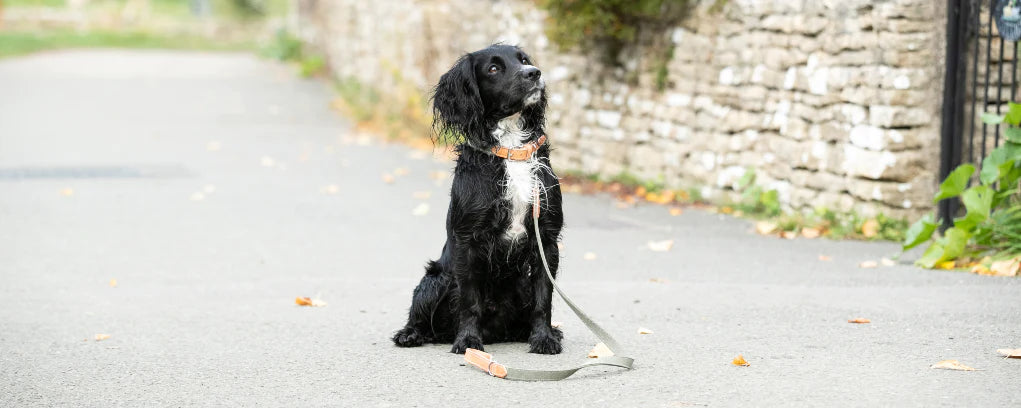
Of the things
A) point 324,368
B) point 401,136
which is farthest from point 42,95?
point 324,368

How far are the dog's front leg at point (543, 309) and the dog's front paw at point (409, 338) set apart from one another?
517 mm

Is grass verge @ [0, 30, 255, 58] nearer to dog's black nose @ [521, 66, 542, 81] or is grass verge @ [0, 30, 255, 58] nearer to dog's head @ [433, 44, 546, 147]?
dog's head @ [433, 44, 546, 147]

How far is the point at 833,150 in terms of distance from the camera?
8539 mm

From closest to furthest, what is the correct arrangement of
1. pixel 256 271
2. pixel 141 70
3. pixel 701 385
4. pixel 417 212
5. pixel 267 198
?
pixel 701 385, pixel 256 271, pixel 417 212, pixel 267 198, pixel 141 70

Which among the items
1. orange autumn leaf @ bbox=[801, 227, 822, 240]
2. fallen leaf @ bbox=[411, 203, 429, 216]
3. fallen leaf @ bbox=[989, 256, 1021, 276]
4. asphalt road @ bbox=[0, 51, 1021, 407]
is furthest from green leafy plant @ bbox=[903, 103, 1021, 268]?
fallen leaf @ bbox=[411, 203, 429, 216]

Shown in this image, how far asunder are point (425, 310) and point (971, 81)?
4.54 meters

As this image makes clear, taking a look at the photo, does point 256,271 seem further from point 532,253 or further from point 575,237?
point 532,253

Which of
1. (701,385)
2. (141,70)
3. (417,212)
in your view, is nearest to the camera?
(701,385)

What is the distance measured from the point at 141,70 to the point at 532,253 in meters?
20.1

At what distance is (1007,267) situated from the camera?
6.88 metres

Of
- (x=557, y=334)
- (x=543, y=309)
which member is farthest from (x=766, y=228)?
(x=543, y=309)

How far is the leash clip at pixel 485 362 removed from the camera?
4.69m

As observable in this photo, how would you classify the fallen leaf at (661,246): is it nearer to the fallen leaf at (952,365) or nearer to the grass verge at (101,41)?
the fallen leaf at (952,365)

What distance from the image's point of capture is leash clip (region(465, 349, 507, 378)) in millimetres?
4691
